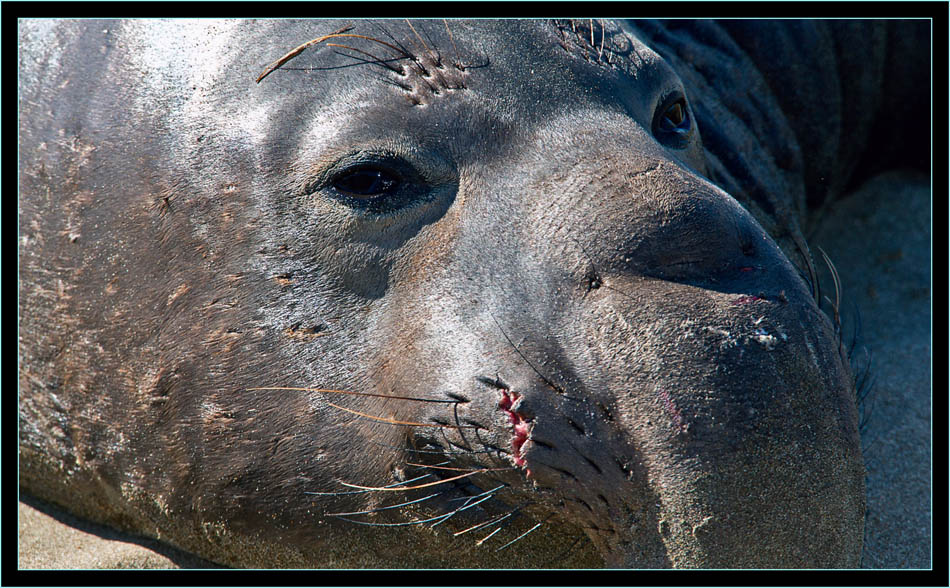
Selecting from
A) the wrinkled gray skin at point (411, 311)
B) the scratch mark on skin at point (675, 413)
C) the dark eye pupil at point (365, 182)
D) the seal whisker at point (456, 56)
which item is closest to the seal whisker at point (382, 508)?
the wrinkled gray skin at point (411, 311)

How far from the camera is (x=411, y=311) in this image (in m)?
2.04

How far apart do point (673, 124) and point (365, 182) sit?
976mm

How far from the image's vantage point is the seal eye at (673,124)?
2510 mm

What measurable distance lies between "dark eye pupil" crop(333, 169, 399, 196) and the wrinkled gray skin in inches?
1.1

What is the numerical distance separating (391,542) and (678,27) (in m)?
2.51

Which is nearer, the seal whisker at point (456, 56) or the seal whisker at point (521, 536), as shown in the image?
the seal whisker at point (521, 536)

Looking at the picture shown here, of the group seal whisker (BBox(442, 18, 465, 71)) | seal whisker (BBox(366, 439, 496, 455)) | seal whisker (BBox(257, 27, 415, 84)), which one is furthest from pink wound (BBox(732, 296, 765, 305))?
seal whisker (BBox(257, 27, 415, 84))

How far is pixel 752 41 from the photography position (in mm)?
3910

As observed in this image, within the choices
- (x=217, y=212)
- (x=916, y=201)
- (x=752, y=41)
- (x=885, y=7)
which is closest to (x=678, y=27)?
(x=752, y=41)

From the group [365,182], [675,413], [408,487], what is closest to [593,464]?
→ [675,413]

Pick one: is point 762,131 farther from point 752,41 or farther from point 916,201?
point 916,201

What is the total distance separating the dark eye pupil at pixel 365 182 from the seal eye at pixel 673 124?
820 mm

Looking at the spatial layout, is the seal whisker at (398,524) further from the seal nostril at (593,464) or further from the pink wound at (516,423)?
the seal nostril at (593,464)

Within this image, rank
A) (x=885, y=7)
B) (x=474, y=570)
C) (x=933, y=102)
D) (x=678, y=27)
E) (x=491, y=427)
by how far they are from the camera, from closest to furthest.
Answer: (x=491, y=427) < (x=474, y=570) < (x=678, y=27) < (x=885, y=7) < (x=933, y=102)
